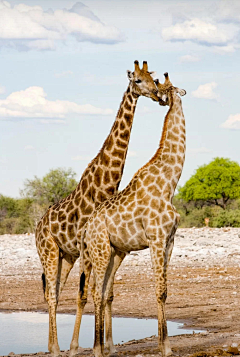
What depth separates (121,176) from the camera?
830 centimetres

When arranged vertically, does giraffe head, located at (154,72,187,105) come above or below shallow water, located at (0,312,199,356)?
above

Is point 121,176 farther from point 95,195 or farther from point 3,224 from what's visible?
point 3,224

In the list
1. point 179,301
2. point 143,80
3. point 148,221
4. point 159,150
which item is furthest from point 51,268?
point 179,301

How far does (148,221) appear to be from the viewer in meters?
6.93

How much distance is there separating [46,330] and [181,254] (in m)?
9.65

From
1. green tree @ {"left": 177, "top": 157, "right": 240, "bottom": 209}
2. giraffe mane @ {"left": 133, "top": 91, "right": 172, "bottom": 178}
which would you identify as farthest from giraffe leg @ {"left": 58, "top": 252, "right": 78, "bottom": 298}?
green tree @ {"left": 177, "top": 157, "right": 240, "bottom": 209}

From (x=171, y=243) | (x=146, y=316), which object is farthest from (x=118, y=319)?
(x=171, y=243)

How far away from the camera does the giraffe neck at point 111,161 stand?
322 inches

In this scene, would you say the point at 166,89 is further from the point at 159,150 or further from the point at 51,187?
the point at 51,187

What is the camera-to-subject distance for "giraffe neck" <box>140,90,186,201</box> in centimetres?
721

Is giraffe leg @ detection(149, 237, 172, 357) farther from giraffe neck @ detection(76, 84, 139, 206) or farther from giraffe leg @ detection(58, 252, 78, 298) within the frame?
Answer: giraffe leg @ detection(58, 252, 78, 298)

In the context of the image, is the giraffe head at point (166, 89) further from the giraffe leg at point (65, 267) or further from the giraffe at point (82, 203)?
the giraffe leg at point (65, 267)

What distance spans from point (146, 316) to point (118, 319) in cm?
49

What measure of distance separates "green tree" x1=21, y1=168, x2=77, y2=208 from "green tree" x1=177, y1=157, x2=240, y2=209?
11.0 m
